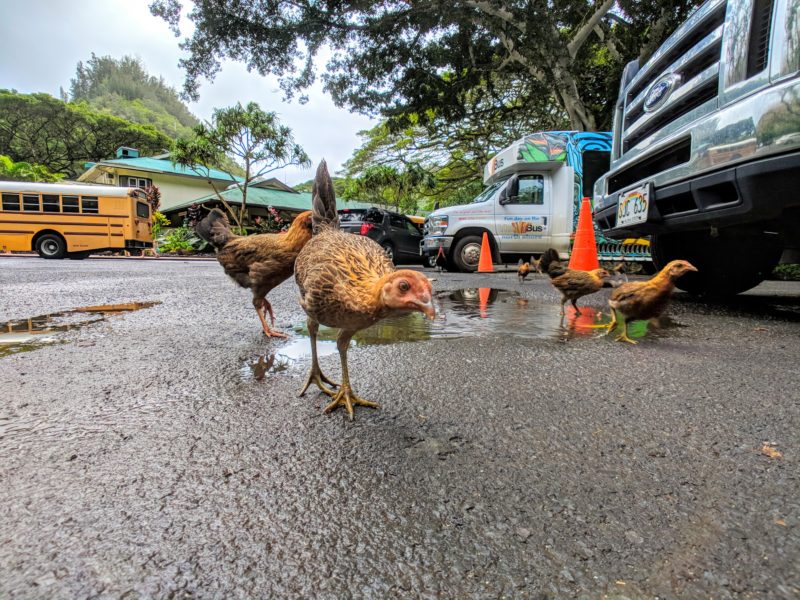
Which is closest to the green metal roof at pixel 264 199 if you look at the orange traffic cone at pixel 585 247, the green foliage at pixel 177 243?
the green foliage at pixel 177 243

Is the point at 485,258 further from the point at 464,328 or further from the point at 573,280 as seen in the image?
the point at 464,328

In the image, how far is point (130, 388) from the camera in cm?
219

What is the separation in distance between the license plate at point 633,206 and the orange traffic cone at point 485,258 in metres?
5.81

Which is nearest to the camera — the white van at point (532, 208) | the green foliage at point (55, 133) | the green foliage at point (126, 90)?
the white van at point (532, 208)

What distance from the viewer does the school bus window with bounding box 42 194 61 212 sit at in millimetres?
17125

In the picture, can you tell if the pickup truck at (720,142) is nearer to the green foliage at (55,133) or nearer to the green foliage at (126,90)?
the green foliage at (55,133)

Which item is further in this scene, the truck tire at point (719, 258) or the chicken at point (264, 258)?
the truck tire at point (719, 258)

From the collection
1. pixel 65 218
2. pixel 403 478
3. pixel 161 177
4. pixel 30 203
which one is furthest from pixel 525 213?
pixel 161 177

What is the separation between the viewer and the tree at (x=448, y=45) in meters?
12.0

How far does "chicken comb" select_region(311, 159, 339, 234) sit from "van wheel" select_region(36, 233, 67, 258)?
1996 centimetres

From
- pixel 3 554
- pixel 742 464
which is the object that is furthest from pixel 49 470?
pixel 742 464

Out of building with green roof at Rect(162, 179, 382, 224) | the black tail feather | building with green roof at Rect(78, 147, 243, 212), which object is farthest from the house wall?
the black tail feather

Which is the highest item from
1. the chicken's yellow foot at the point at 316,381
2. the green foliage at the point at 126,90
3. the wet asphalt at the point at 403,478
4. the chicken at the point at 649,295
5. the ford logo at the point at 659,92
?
the green foliage at the point at 126,90

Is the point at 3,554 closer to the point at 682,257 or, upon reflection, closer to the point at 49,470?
the point at 49,470
